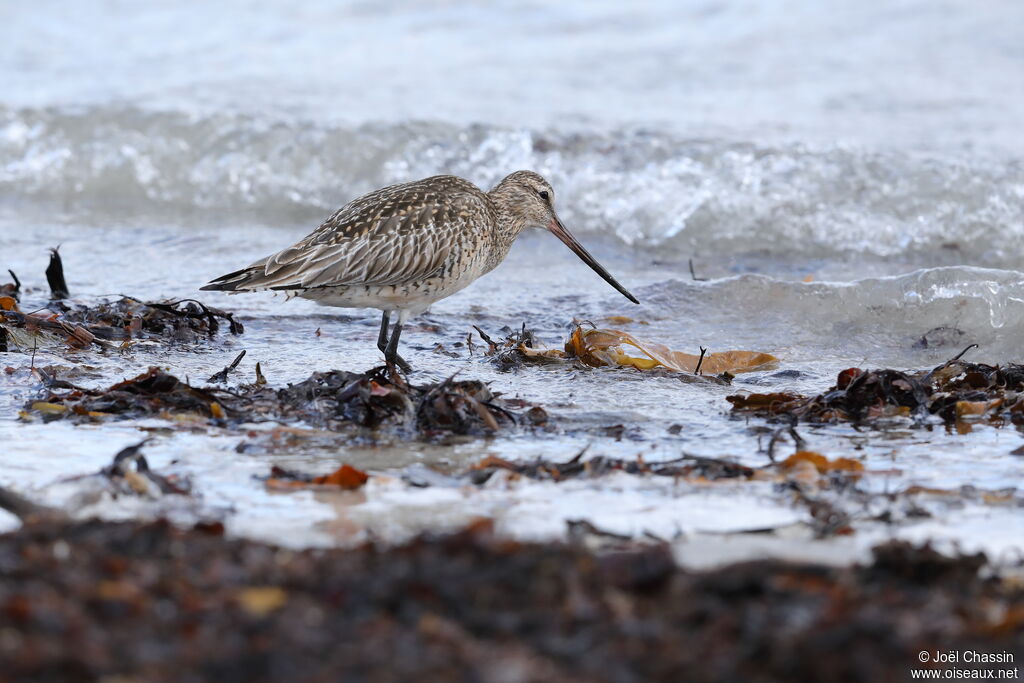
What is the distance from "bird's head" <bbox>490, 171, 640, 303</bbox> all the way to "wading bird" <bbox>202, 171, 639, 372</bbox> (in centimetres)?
47

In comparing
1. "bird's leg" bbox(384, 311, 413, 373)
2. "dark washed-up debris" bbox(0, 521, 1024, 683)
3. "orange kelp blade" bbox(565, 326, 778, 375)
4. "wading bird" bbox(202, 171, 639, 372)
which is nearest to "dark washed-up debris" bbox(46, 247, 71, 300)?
"wading bird" bbox(202, 171, 639, 372)

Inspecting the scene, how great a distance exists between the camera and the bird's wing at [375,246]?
5230 mm

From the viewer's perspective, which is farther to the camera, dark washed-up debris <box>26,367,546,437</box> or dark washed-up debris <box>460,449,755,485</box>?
dark washed-up debris <box>26,367,546,437</box>

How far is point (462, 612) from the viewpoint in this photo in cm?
245

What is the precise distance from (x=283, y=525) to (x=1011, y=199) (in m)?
6.90

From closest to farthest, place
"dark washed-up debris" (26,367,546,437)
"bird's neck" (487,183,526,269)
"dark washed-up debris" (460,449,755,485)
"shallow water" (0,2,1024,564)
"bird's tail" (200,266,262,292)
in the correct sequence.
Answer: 1. "shallow water" (0,2,1024,564)
2. "dark washed-up debris" (460,449,755,485)
3. "dark washed-up debris" (26,367,546,437)
4. "bird's tail" (200,266,262,292)
5. "bird's neck" (487,183,526,269)

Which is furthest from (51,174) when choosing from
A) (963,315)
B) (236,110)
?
(963,315)

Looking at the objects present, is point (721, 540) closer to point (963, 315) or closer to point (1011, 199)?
point (963, 315)

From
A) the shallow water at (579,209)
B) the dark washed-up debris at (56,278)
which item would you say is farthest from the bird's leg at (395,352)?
the dark washed-up debris at (56,278)

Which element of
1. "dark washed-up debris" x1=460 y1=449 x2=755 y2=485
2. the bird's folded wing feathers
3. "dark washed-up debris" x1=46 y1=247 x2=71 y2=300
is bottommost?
"dark washed-up debris" x1=460 y1=449 x2=755 y2=485

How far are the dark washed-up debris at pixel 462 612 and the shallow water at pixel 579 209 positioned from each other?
32cm

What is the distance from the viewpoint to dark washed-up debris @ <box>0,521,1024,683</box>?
2182mm

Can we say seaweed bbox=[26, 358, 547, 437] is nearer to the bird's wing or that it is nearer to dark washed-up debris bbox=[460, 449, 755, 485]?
dark washed-up debris bbox=[460, 449, 755, 485]

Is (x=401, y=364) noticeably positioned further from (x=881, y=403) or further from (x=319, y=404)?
(x=881, y=403)
